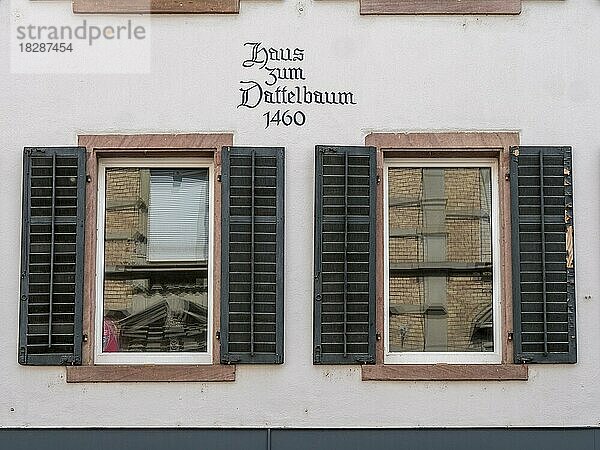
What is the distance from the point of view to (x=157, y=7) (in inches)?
380

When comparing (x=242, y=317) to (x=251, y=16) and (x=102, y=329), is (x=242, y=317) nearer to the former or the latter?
(x=102, y=329)

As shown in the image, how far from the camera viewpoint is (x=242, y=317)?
9320 mm

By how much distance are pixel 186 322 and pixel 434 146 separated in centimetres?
226

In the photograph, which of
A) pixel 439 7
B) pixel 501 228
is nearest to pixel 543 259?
pixel 501 228

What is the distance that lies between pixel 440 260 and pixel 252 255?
1.45 m

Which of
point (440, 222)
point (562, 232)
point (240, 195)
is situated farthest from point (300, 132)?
point (562, 232)

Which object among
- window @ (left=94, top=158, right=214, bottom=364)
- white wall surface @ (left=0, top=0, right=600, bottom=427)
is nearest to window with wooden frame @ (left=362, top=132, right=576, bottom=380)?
white wall surface @ (left=0, top=0, right=600, bottom=427)

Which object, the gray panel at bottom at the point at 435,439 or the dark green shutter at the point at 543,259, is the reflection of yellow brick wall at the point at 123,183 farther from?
the dark green shutter at the point at 543,259

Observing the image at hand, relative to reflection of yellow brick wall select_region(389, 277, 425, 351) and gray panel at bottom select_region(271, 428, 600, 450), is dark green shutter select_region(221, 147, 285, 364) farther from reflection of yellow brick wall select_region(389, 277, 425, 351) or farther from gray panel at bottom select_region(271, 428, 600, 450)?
reflection of yellow brick wall select_region(389, 277, 425, 351)

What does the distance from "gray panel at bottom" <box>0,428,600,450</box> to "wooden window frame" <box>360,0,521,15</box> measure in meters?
3.10

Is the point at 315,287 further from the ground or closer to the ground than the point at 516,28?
closer to the ground

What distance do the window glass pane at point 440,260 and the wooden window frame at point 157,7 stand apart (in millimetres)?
1754

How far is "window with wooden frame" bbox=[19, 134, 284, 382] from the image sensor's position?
367 inches

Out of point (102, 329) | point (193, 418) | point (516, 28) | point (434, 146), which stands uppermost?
point (516, 28)
